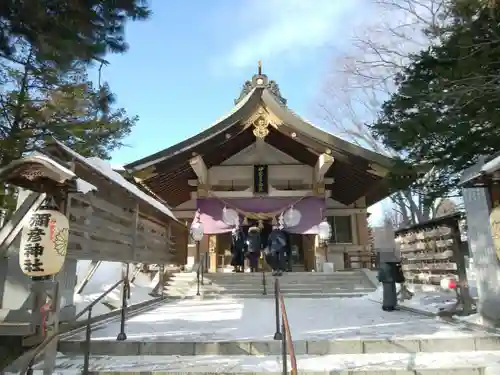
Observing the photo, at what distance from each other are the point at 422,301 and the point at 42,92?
35.4 ft

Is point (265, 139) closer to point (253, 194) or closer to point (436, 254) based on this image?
point (253, 194)

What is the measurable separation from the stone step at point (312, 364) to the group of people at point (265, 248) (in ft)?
21.4

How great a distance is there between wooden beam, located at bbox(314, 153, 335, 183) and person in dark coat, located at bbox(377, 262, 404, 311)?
5.09 m

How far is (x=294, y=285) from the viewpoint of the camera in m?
10.7

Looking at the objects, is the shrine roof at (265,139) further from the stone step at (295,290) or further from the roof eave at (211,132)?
the stone step at (295,290)

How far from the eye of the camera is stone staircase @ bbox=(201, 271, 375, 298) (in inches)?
403

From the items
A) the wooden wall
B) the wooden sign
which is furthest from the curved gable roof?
the wooden sign

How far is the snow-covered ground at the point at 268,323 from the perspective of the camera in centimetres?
509

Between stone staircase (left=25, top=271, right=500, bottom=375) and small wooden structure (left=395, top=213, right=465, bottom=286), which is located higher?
small wooden structure (left=395, top=213, right=465, bottom=286)

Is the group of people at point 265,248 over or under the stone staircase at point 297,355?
over

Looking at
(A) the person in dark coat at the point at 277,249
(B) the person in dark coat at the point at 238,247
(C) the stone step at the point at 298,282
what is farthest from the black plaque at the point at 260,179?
(C) the stone step at the point at 298,282

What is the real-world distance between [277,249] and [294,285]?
1.19m

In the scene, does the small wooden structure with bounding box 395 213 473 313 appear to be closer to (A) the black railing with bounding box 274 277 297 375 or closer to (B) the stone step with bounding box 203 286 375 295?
(B) the stone step with bounding box 203 286 375 295

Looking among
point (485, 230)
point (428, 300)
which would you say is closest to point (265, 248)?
point (428, 300)
